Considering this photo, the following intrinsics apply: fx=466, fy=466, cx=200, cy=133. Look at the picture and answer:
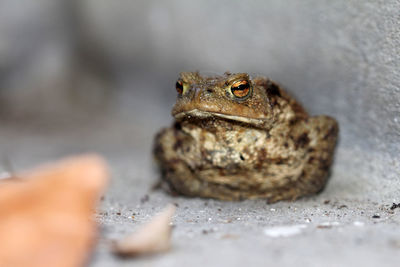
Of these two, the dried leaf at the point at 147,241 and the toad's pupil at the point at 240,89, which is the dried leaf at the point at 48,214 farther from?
the toad's pupil at the point at 240,89

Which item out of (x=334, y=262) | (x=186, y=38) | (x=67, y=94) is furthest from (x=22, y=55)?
(x=334, y=262)

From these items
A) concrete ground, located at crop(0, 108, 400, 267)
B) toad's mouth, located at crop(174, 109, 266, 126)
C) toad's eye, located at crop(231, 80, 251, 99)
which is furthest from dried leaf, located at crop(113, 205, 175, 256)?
toad's eye, located at crop(231, 80, 251, 99)

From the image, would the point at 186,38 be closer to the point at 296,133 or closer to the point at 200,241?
the point at 296,133

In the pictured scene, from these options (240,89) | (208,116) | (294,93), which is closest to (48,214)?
(208,116)

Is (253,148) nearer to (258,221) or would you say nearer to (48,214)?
(258,221)

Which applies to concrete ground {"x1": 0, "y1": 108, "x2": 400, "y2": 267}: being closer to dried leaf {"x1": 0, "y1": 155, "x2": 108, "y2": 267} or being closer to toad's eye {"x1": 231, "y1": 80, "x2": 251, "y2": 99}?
dried leaf {"x1": 0, "y1": 155, "x2": 108, "y2": 267}

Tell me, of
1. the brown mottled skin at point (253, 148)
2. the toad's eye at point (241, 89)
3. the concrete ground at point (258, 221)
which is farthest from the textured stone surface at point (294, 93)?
the toad's eye at point (241, 89)
